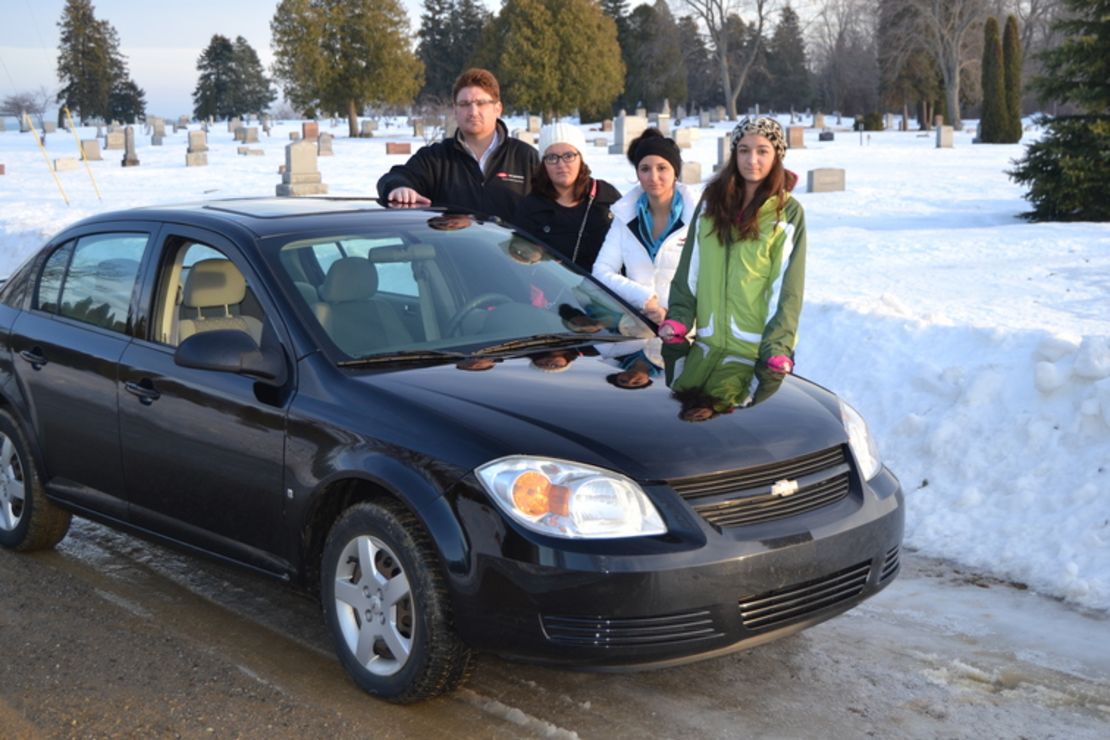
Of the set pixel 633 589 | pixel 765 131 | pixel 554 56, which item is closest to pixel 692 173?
pixel 765 131

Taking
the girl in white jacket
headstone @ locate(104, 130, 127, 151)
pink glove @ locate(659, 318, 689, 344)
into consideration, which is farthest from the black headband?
headstone @ locate(104, 130, 127, 151)

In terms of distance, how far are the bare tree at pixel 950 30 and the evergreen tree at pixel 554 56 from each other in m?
17.3

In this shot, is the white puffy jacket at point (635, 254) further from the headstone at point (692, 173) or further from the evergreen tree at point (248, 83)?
the evergreen tree at point (248, 83)

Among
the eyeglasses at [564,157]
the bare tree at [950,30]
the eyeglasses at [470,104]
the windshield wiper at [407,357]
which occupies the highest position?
the bare tree at [950,30]

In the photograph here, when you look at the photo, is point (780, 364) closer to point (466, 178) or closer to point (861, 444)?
point (861, 444)

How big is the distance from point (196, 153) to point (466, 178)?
3586cm

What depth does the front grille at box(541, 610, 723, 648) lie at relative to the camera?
3580 mm

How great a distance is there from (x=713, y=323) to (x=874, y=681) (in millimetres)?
1721

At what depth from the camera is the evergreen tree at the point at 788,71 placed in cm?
10719

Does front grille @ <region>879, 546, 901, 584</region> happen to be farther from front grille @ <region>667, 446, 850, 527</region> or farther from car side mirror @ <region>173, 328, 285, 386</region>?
car side mirror @ <region>173, 328, 285, 386</region>

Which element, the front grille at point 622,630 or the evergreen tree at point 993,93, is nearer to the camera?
the front grille at point 622,630

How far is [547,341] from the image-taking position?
15.8ft

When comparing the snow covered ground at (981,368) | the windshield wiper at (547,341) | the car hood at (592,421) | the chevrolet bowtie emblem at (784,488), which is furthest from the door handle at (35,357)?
the snow covered ground at (981,368)

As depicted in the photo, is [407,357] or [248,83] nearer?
[407,357]
